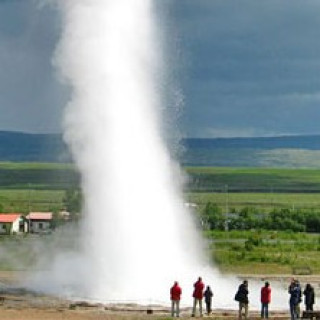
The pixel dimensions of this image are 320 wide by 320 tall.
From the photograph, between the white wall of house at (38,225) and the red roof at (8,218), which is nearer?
the red roof at (8,218)

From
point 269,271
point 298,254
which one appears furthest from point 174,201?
point 298,254

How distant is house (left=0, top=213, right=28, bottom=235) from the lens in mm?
57588

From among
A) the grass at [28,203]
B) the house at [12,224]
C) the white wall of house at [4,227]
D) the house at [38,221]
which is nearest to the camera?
the white wall of house at [4,227]

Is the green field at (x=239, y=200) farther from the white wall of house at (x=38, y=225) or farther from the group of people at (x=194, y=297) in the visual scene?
the group of people at (x=194, y=297)

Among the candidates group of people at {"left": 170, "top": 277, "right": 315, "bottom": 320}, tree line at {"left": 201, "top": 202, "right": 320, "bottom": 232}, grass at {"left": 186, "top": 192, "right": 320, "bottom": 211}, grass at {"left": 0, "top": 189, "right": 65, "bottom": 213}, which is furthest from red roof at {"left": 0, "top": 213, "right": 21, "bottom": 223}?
group of people at {"left": 170, "top": 277, "right": 315, "bottom": 320}

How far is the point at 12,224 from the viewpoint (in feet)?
195

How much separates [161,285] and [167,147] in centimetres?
409

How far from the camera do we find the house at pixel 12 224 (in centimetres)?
5759

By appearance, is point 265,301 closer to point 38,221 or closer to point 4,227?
point 4,227

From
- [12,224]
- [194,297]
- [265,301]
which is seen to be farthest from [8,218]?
[265,301]

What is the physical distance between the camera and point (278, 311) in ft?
65.9

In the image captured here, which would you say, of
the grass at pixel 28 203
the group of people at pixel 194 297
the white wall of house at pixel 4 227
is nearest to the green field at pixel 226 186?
the grass at pixel 28 203

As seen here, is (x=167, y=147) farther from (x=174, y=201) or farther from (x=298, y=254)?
(x=298, y=254)

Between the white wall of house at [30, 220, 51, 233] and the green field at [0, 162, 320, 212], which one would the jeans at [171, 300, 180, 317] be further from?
the green field at [0, 162, 320, 212]
